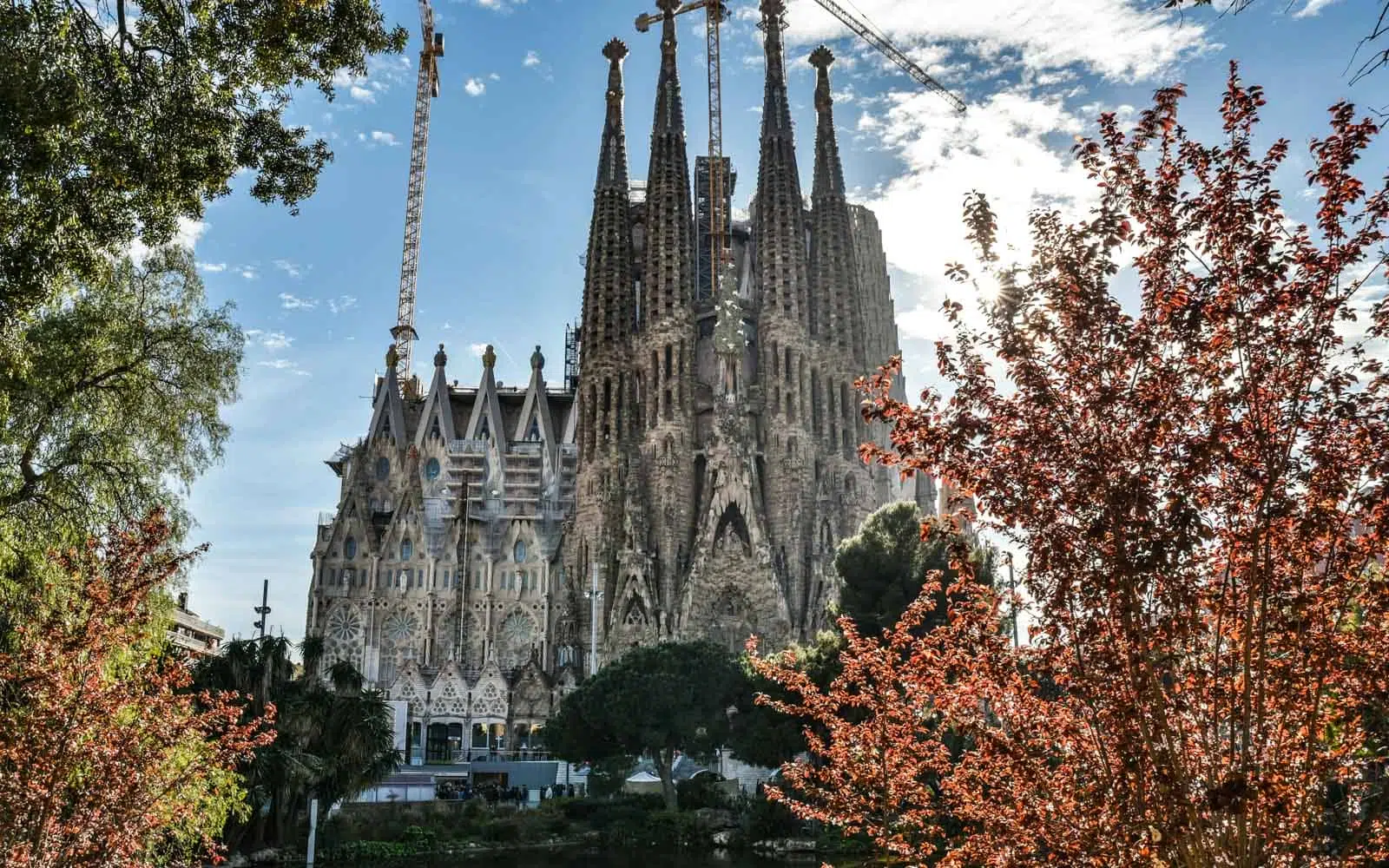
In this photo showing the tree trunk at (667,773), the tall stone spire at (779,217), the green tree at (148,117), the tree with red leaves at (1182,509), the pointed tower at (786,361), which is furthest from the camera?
the tall stone spire at (779,217)

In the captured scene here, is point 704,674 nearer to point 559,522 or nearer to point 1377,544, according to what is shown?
point 559,522

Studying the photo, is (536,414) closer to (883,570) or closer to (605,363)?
(605,363)

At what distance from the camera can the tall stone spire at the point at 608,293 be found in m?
57.6

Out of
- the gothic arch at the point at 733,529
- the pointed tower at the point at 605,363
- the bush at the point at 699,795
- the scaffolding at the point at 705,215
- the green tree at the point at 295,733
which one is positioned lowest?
the bush at the point at 699,795

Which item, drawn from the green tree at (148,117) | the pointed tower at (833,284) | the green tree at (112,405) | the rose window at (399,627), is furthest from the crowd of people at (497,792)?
the green tree at (148,117)

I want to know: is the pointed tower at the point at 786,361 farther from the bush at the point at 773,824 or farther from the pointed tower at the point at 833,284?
the bush at the point at 773,824

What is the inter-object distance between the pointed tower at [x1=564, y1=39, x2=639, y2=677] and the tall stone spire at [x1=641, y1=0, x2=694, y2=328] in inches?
60.9

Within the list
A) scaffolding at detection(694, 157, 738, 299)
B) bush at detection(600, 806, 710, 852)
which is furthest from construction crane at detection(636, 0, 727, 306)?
bush at detection(600, 806, 710, 852)

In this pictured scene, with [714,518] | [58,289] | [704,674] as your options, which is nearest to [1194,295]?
[58,289]

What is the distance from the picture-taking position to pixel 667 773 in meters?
38.3

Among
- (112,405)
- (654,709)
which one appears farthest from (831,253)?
(112,405)

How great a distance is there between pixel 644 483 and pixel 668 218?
13543mm

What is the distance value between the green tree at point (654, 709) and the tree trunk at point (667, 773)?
0.03 meters

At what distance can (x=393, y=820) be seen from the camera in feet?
106
